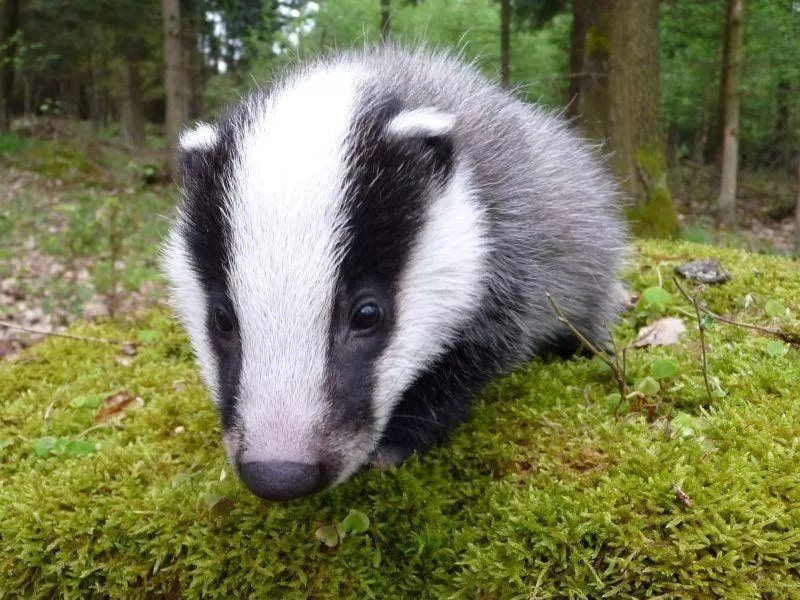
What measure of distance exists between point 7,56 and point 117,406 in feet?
53.2

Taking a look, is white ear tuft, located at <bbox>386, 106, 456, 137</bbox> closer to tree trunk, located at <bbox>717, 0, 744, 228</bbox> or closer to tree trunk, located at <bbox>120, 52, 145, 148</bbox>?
tree trunk, located at <bbox>717, 0, 744, 228</bbox>

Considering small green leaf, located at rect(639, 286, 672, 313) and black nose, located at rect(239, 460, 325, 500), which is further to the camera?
small green leaf, located at rect(639, 286, 672, 313)

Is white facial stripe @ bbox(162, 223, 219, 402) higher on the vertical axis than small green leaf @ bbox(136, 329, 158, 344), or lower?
higher

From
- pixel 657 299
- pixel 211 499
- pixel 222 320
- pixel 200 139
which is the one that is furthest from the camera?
pixel 657 299

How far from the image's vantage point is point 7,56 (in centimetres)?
1583

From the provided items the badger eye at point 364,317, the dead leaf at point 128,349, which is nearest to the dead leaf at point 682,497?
the badger eye at point 364,317

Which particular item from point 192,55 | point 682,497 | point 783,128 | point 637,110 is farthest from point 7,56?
point 783,128

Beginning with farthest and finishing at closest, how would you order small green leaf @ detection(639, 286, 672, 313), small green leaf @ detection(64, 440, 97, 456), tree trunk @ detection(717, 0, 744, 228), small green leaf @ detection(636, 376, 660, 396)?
tree trunk @ detection(717, 0, 744, 228) → small green leaf @ detection(639, 286, 672, 313) → small green leaf @ detection(64, 440, 97, 456) → small green leaf @ detection(636, 376, 660, 396)

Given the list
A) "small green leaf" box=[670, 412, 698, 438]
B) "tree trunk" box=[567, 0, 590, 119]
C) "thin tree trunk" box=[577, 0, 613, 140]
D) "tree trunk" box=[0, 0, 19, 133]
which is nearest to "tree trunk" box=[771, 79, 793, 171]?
"tree trunk" box=[567, 0, 590, 119]

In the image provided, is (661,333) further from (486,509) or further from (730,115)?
(730,115)

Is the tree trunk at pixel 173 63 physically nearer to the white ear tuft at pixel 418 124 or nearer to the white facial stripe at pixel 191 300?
the white facial stripe at pixel 191 300

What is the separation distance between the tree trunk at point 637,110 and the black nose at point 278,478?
5961mm

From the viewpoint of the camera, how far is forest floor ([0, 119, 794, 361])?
6.12 meters

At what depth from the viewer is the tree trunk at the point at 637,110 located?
273 inches
